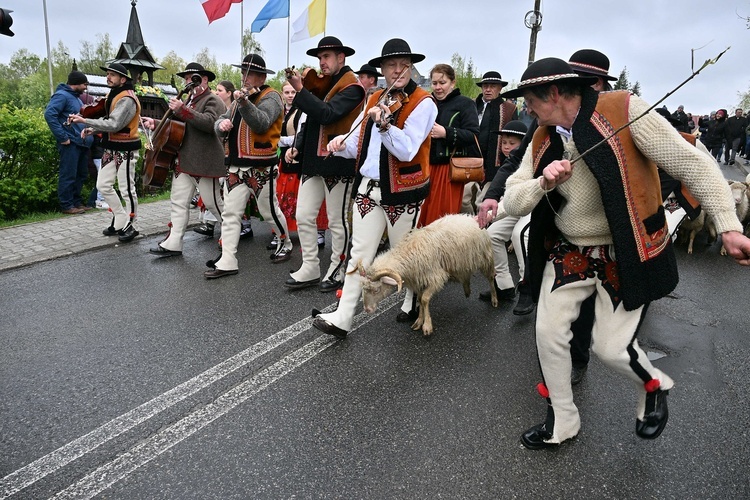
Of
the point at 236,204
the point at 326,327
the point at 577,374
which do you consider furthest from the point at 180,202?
the point at 577,374

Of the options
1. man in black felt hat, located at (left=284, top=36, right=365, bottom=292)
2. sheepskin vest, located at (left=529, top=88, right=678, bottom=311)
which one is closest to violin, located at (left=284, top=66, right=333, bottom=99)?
man in black felt hat, located at (left=284, top=36, right=365, bottom=292)

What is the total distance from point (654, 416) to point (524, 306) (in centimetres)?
211

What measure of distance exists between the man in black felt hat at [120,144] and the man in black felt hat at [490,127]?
15.0 feet

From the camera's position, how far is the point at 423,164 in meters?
4.18

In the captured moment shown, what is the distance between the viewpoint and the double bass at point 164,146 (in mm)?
6156

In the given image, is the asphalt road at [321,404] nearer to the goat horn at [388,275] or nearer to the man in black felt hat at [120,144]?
the goat horn at [388,275]

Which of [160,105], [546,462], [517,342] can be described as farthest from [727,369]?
[160,105]

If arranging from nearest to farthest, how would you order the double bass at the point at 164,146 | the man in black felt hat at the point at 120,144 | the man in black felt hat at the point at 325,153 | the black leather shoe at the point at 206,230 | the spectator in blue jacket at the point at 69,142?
the man in black felt hat at the point at 325,153, the double bass at the point at 164,146, the man in black felt hat at the point at 120,144, the black leather shoe at the point at 206,230, the spectator in blue jacket at the point at 69,142

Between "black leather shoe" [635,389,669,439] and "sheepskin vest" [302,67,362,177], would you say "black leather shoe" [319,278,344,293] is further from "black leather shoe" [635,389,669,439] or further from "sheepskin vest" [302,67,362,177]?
"black leather shoe" [635,389,669,439]

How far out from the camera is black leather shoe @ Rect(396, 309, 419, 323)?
461cm

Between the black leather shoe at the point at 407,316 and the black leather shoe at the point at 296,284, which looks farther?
the black leather shoe at the point at 296,284

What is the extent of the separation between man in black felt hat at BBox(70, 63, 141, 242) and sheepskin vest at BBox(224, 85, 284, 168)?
195 centimetres

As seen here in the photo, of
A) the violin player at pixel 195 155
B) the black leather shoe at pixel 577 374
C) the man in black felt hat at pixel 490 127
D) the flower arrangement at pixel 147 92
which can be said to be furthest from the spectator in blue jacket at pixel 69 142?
the black leather shoe at pixel 577 374

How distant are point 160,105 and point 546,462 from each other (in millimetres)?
13026
